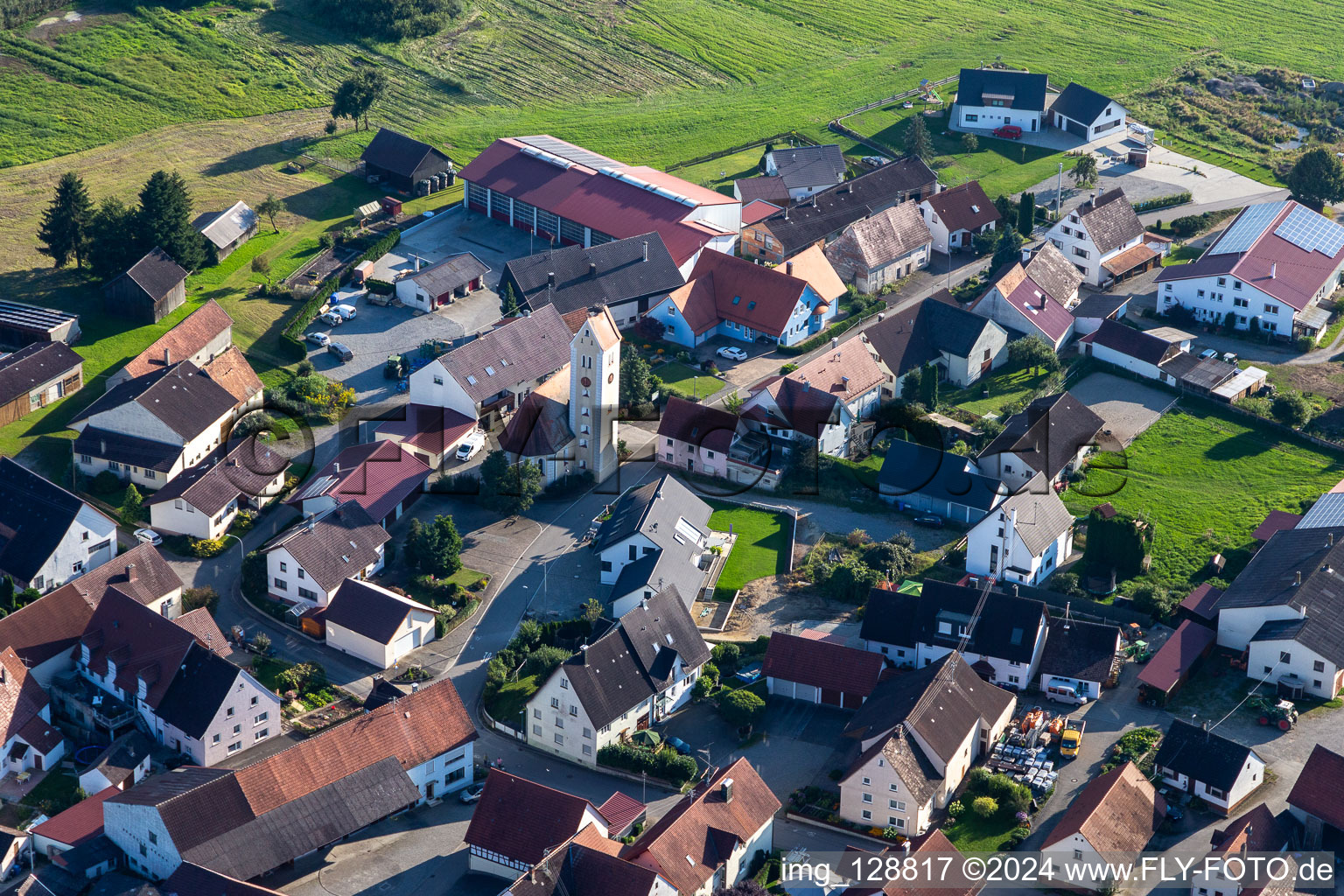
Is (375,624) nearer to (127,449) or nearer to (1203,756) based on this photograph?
(127,449)

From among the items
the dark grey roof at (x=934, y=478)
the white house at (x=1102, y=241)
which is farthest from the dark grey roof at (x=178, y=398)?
the white house at (x=1102, y=241)

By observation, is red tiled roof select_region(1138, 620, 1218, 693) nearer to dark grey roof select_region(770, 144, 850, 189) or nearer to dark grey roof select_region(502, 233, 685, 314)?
dark grey roof select_region(502, 233, 685, 314)

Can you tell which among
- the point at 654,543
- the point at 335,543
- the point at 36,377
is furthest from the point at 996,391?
the point at 36,377

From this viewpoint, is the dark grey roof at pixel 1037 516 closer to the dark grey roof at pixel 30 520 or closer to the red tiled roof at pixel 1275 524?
the red tiled roof at pixel 1275 524

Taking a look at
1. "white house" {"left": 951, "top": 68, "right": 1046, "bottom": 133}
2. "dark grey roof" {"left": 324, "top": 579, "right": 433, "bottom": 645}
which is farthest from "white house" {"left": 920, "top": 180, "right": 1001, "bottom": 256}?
"dark grey roof" {"left": 324, "top": 579, "right": 433, "bottom": 645}

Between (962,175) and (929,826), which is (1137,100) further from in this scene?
(929,826)

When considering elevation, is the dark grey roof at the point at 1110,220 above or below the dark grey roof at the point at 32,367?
above

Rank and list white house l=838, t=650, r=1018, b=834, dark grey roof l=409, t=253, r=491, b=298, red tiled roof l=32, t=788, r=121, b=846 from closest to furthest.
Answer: red tiled roof l=32, t=788, r=121, b=846, white house l=838, t=650, r=1018, b=834, dark grey roof l=409, t=253, r=491, b=298
